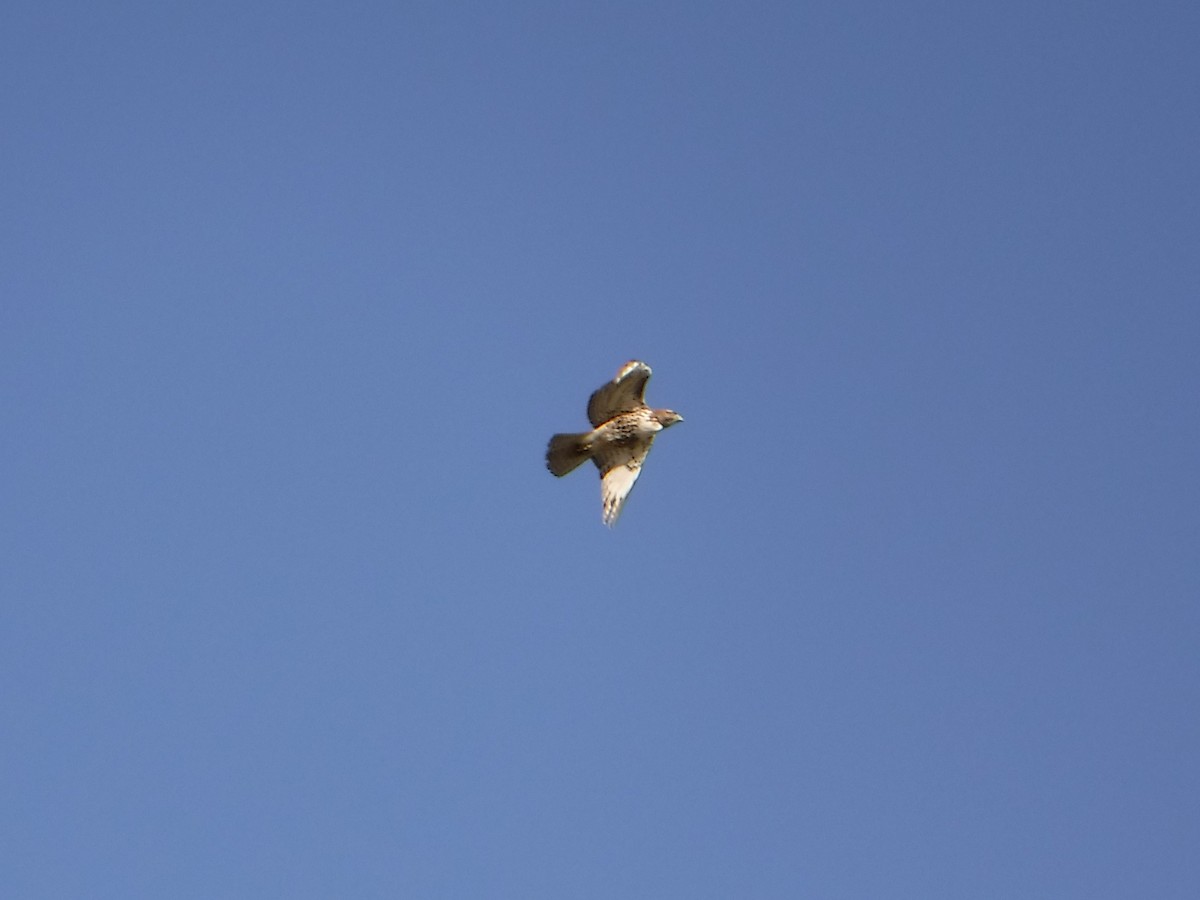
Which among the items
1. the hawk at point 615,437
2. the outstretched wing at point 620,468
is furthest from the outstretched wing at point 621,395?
the outstretched wing at point 620,468

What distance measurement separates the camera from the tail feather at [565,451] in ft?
177

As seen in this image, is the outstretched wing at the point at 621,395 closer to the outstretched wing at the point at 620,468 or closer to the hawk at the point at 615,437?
the hawk at the point at 615,437

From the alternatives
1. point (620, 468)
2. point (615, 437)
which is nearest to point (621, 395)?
point (615, 437)

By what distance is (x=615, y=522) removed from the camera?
53281 millimetres

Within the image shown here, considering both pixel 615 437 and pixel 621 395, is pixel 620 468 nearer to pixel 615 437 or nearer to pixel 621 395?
pixel 615 437

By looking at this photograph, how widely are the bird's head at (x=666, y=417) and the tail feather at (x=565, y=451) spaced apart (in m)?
1.62

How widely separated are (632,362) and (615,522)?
3.30m

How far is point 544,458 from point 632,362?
256 cm

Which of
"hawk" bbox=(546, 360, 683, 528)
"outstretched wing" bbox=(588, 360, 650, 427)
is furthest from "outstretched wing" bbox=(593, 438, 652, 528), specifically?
"outstretched wing" bbox=(588, 360, 650, 427)

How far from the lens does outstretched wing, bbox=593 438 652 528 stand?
53750mm

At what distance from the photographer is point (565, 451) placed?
54156 mm

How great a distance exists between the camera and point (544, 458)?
5422 centimetres

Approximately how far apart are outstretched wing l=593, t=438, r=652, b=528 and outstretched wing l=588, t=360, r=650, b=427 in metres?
0.66

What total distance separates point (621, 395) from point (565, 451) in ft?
5.16
